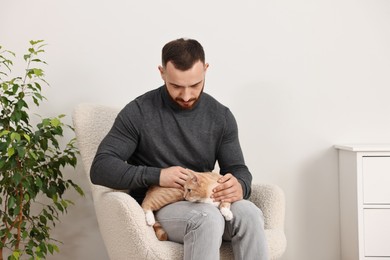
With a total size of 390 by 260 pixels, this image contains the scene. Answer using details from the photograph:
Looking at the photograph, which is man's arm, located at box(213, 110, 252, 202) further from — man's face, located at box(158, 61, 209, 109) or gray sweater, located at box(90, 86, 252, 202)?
man's face, located at box(158, 61, 209, 109)

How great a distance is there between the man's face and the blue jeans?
0.37m

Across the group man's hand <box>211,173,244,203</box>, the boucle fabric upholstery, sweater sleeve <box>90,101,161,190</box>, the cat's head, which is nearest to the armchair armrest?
the boucle fabric upholstery

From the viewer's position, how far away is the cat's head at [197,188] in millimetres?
1735

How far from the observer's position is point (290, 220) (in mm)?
2625

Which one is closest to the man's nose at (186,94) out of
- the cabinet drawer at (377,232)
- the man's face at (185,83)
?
the man's face at (185,83)

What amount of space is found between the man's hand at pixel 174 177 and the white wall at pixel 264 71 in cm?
87

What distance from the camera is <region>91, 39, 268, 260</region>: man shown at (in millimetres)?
1669

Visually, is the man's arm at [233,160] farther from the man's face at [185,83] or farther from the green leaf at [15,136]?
the green leaf at [15,136]

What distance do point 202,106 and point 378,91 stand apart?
1.03 meters

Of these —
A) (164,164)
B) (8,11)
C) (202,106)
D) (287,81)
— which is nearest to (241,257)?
(164,164)

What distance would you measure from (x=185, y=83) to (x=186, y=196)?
0.38m

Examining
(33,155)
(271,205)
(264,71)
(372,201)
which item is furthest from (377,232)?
(33,155)

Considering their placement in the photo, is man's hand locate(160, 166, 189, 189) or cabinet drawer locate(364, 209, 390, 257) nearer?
man's hand locate(160, 166, 189, 189)

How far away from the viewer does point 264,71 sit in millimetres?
2609
